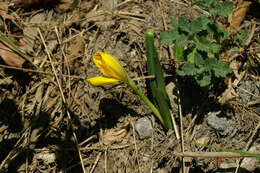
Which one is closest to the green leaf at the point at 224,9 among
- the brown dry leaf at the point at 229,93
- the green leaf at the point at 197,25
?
the green leaf at the point at 197,25

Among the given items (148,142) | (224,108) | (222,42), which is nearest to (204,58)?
(222,42)

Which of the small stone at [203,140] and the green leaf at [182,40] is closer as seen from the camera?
the green leaf at [182,40]

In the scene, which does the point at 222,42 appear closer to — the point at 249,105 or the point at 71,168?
the point at 249,105

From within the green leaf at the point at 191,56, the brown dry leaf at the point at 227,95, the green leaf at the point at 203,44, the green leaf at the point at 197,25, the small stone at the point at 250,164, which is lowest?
the small stone at the point at 250,164

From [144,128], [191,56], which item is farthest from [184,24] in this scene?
[144,128]

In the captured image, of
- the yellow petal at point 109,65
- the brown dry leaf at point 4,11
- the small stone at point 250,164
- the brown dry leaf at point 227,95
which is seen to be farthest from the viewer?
the brown dry leaf at point 4,11

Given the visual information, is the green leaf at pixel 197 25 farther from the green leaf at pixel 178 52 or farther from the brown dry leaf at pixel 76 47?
the brown dry leaf at pixel 76 47

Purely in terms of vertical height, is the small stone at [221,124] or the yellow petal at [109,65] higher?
the yellow petal at [109,65]
